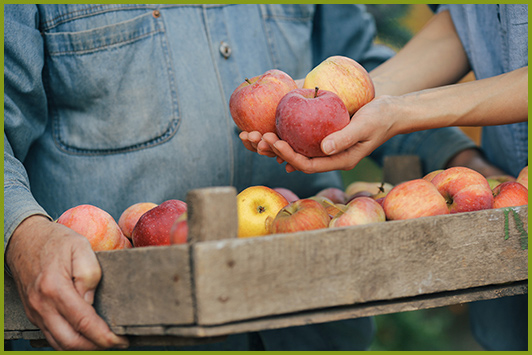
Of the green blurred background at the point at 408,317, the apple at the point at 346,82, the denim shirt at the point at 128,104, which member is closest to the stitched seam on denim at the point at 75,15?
the denim shirt at the point at 128,104

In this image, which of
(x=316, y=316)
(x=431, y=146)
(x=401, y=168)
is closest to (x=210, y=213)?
(x=316, y=316)

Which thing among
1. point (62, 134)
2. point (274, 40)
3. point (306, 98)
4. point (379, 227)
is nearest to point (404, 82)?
point (274, 40)

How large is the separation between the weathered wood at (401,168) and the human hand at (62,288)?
1.33 m

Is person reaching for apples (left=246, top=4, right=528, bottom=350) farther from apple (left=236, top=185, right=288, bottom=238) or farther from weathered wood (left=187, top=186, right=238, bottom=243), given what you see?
weathered wood (left=187, top=186, right=238, bottom=243)

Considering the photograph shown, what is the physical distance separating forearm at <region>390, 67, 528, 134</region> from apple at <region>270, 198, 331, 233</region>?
0.35 meters

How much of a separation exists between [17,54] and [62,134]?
11.9 inches

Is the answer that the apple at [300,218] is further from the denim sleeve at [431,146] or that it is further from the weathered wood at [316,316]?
the denim sleeve at [431,146]

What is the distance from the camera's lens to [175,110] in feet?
5.52

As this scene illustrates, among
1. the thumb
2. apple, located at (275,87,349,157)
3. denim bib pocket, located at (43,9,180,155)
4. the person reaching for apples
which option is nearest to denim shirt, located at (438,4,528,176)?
the person reaching for apples

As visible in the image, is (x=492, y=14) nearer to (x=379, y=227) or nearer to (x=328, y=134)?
(x=328, y=134)

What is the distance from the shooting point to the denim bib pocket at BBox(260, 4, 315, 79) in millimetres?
1941

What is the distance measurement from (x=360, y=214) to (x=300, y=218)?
0.12m

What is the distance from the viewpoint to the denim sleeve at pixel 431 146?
197 cm

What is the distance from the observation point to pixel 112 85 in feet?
5.38
